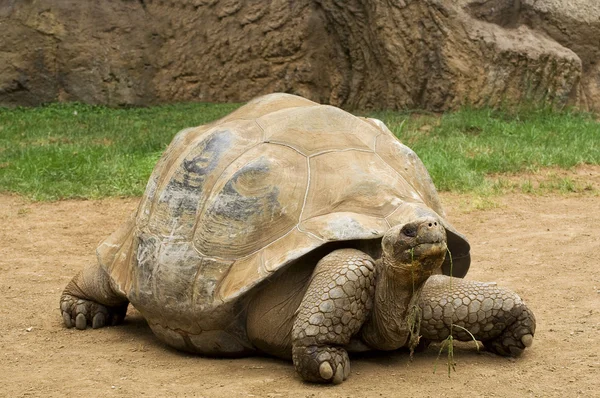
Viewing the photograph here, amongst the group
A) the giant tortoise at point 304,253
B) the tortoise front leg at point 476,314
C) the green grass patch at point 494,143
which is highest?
the giant tortoise at point 304,253

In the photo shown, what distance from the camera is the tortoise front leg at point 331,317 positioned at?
9.62 feet

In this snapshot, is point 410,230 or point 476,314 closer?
point 410,230

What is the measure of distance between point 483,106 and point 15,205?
5.00 meters

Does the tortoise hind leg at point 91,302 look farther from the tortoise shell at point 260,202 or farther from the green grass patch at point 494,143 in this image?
the green grass patch at point 494,143

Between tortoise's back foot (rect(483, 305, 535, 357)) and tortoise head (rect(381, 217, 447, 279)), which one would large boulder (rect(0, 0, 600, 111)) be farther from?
tortoise head (rect(381, 217, 447, 279))

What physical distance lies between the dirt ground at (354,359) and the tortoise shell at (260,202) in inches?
10.9

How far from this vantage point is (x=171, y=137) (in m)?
8.76

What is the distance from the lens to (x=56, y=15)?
11.3 m

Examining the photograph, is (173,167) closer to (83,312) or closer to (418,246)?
(83,312)

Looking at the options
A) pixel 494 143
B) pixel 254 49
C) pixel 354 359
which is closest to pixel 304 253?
pixel 354 359

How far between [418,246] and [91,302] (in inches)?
70.4

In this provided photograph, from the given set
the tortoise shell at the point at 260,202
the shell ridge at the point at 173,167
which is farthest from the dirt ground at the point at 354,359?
the shell ridge at the point at 173,167

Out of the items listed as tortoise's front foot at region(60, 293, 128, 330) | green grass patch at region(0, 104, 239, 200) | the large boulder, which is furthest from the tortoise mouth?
the large boulder

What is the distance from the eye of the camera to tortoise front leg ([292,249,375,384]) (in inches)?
115
